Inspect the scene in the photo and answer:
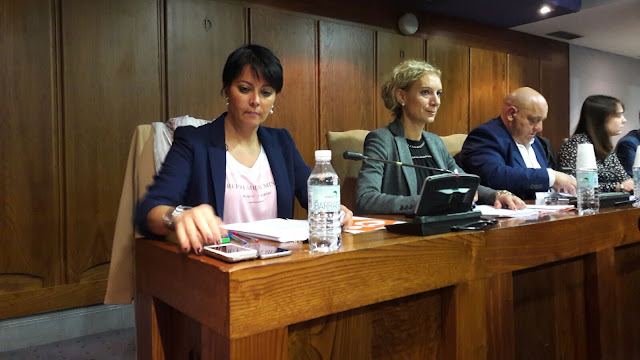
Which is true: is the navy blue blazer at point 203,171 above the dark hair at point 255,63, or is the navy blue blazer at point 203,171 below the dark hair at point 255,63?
below

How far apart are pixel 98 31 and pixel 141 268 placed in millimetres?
2201

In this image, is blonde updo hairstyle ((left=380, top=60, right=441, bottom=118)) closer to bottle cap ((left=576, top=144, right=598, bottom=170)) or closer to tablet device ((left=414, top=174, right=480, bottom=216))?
bottle cap ((left=576, top=144, right=598, bottom=170))

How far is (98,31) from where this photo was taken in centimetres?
284

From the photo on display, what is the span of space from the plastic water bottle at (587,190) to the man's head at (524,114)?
0.99 m

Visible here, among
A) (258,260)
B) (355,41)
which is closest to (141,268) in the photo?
(258,260)

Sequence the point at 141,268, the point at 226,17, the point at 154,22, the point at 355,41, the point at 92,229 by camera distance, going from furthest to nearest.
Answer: the point at 355,41
the point at 226,17
the point at 154,22
the point at 92,229
the point at 141,268

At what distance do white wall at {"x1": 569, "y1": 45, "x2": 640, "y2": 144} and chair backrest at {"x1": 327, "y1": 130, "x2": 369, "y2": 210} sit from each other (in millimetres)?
4112

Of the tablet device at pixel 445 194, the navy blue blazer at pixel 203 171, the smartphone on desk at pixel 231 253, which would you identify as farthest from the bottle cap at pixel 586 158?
the smartphone on desk at pixel 231 253

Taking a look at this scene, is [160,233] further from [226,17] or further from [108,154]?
[226,17]

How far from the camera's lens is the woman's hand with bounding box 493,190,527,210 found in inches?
69.1

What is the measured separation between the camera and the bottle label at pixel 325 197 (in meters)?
0.98

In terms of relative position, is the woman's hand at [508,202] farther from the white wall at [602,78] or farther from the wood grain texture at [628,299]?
the white wall at [602,78]

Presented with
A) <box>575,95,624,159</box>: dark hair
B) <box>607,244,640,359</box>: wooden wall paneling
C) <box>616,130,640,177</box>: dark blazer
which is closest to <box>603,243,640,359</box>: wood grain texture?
<box>607,244,640,359</box>: wooden wall paneling

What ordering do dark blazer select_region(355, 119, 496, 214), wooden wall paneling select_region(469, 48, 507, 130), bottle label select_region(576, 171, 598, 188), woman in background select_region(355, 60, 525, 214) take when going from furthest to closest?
wooden wall paneling select_region(469, 48, 507, 130) < woman in background select_region(355, 60, 525, 214) < dark blazer select_region(355, 119, 496, 214) < bottle label select_region(576, 171, 598, 188)
